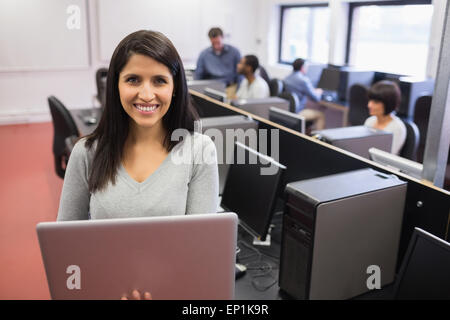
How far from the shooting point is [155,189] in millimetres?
1247

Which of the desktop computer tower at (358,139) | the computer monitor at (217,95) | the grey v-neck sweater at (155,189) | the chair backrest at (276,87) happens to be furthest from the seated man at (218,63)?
the grey v-neck sweater at (155,189)

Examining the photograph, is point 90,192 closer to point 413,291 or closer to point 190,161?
point 190,161

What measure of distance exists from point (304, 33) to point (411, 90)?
3.14 m

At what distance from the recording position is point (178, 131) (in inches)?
52.3

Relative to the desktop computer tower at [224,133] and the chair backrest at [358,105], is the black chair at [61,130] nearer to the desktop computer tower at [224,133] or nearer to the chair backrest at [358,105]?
the desktop computer tower at [224,133]

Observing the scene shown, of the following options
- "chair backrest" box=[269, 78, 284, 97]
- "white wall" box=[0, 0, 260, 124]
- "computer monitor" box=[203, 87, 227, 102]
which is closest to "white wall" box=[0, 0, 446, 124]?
"white wall" box=[0, 0, 260, 124]

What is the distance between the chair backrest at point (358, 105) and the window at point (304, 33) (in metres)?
2.16

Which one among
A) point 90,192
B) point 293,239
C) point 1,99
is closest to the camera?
point 90,192

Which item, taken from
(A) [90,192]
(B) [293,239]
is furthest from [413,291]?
(A) [90,192]

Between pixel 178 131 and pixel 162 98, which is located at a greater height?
pixel 162 98

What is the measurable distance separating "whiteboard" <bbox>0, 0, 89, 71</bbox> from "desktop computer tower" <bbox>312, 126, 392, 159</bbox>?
17.7 ft

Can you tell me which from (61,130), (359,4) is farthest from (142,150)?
(359,4)

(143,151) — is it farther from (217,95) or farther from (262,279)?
(217,95)

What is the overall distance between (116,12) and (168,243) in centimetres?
627
